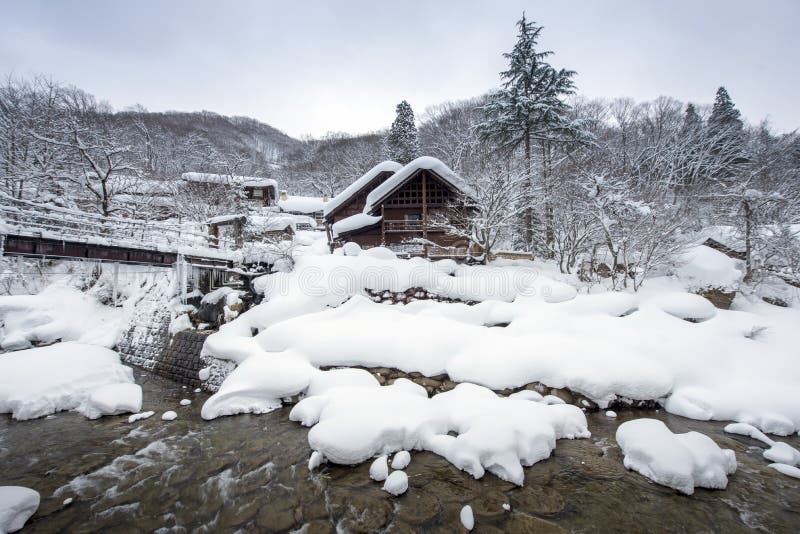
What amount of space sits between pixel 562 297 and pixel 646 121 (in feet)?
109

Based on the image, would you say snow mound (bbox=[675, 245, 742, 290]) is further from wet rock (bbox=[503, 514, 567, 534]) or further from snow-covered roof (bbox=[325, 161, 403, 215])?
snow-covered roof (bbox=[325, 161, 403, 215])

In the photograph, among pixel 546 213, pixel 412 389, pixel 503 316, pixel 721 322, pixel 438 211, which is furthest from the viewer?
pixel 438 211

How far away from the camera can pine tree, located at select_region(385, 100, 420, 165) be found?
97.6 feet

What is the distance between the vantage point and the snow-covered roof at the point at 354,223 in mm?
17467

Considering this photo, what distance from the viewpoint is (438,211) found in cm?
1770

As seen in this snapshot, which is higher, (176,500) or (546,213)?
(546,213)

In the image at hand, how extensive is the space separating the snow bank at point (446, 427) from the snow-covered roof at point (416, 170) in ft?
37.0

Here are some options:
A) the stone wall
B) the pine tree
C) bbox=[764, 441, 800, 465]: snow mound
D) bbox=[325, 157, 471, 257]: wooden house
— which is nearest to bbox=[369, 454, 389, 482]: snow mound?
bbox=[764, 441, 800, 465]: snow mound

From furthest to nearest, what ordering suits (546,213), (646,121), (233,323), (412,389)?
(646,121) → (546,213) → (233,323) → (412,389)

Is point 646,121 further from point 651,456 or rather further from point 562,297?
point 651,456

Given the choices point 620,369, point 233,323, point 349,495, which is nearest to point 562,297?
point 620,369

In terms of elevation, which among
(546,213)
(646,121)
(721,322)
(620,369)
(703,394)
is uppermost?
(646,121)

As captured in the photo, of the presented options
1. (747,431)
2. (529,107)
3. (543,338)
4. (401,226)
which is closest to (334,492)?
(543,338)

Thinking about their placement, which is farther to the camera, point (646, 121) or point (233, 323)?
point (646, 121)
